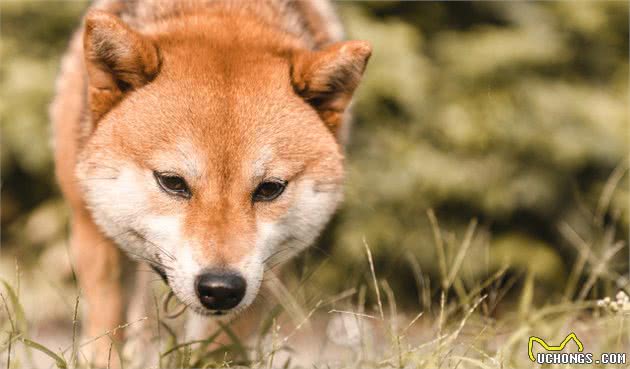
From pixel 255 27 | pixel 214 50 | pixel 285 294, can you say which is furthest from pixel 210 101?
pixel 285 294

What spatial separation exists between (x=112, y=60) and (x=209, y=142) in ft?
1.93

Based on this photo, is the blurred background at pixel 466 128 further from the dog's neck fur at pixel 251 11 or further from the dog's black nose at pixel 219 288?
the dog's black nose at pixel 219 288

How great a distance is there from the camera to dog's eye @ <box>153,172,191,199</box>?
3475 millimetres

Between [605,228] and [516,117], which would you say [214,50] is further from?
[605,228]

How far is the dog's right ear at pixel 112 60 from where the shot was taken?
11.4ft

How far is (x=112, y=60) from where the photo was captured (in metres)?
3.61

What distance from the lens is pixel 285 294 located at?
3811 millimetres

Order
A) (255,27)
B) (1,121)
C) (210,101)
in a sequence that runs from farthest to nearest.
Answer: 1. (1,121)
2. (255,27)
3. (210,101)

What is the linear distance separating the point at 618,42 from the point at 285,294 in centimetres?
379

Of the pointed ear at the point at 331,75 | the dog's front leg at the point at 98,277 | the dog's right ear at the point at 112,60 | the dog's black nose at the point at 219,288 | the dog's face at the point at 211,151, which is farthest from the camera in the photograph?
the dog's front leg at the point at 98,277

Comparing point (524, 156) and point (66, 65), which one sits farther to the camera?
point (524, 156)

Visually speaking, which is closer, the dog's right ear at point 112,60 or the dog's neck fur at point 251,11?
the dog's right ear at point 112,60

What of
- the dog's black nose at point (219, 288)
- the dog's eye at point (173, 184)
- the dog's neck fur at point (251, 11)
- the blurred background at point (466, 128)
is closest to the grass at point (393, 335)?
the dog's black nose at point (219, 288)

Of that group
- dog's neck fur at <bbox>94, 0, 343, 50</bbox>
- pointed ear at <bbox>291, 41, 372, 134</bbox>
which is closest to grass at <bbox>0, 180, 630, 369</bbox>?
pointed ear at <bbox>291, 41, 372, 134</bbox>
